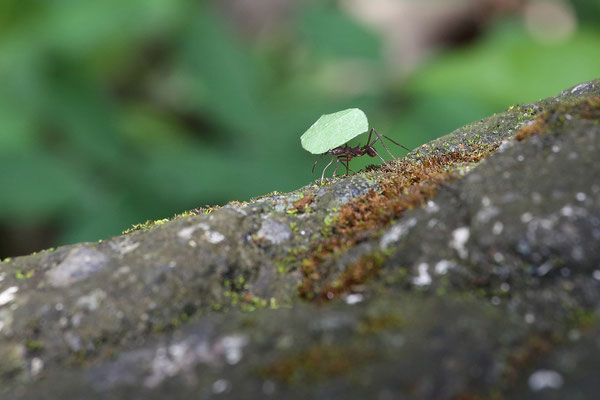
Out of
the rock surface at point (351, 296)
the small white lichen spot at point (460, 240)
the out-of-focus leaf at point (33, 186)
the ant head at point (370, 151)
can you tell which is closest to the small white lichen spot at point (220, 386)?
the rock surface at point (351, 296)

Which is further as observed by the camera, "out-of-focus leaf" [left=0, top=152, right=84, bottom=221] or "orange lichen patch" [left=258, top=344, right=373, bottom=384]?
"out-of-focus leaf" [left=0, top=152, right=84, bottom=221]

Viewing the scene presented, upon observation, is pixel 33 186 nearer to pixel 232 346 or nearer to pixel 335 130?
pixel 335 130

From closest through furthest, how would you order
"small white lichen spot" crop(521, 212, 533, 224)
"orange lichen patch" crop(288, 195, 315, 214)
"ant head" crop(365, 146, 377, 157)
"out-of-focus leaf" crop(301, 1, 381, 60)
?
1. "small white lichen spot" crop(521, 212, 533, 224)
2. "orange lichen patch" crop(288, 195, 315, 214)
3. "ant head" crop(365, 146, 377, 157)
4. "out-of-focus leaf" crop(301, 1, 381, 60)

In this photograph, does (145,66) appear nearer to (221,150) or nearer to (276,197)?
(221,150)

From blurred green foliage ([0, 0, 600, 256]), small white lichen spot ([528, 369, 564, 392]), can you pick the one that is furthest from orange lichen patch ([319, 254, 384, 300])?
blurred green foliage ([0, 0, 600, 256])

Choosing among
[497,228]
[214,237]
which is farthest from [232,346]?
[497,228]

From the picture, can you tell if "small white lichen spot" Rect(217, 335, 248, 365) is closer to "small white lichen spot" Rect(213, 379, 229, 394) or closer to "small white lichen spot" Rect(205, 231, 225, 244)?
"small white lichen spot" Rect(213, 379, 229, 394)
